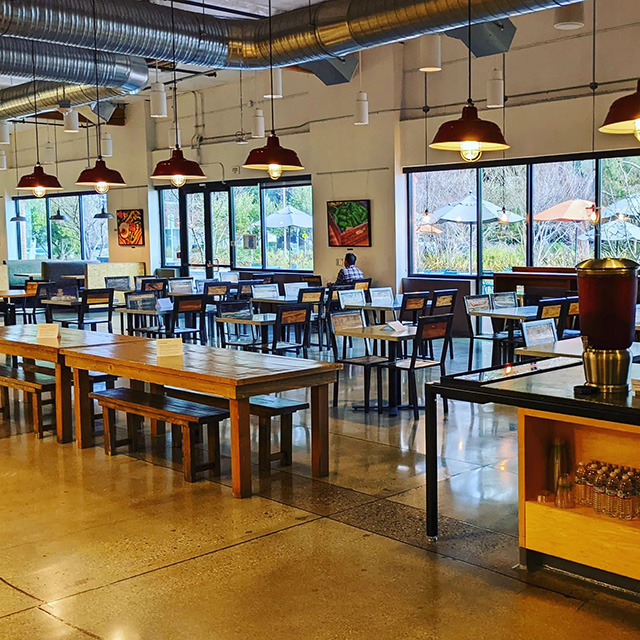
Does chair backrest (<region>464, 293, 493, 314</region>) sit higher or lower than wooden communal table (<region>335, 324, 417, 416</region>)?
higher

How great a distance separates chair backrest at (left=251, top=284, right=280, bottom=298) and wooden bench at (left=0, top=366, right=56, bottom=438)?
14.1 ft

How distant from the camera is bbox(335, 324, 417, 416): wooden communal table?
23.0 feet

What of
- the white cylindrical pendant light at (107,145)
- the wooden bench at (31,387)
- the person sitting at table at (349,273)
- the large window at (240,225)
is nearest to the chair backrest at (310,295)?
the person sitting at table at (349,273)

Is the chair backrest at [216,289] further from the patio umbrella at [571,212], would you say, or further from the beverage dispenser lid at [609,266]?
the beverage dispenser lid at [609,266]

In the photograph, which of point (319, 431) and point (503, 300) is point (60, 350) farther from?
point (503, 300)

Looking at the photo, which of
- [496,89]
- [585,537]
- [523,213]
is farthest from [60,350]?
[523,213]

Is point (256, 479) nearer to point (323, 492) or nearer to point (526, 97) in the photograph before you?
point (323, 492)

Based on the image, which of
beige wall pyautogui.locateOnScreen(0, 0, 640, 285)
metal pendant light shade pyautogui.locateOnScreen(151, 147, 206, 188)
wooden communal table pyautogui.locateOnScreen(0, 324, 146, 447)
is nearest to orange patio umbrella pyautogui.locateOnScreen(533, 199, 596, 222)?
beige wall pyautogui.locateOnScreen(0, 0, 640, 285)

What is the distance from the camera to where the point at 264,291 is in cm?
1138

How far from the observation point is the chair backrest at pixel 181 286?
12.8m

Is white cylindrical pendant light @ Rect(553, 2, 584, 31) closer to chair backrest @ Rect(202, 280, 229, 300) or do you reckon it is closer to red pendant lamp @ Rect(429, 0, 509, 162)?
red pendant lamp @ Rect(429, 0, 509, 162)

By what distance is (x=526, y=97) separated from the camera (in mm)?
11297

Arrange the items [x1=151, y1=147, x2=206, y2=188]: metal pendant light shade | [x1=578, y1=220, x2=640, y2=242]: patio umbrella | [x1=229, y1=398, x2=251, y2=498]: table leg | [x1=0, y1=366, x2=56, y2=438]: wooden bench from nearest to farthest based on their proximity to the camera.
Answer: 1. [x1=229, y1=398, x2=251, y2=498]: table leg
2. [x1=0, y1=366, x2=56, y2=438]: wooden bench
3. [x1=151, y1=147, x2=206, y2=188]: metal pendant light shade
4. [x1=578, y1=220, x2=640, y2=242]: patio umbrella

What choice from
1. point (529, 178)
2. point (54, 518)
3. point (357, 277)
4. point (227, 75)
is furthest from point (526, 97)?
point (54, 518)
